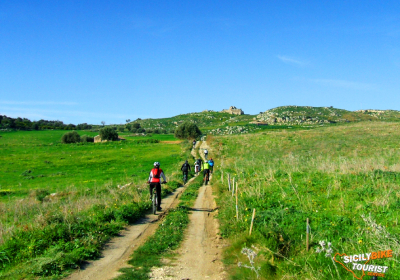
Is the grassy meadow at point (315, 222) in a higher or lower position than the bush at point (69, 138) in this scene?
lower

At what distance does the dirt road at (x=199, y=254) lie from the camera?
7.18 meters

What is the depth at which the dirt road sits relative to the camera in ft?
23.5

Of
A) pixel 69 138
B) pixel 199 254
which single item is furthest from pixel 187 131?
pixel 199 254

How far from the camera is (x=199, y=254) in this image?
8.63 meters

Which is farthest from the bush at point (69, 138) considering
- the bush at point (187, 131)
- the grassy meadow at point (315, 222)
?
the grassy meadow at point (315, 222)

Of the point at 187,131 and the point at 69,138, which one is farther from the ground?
the point at 187,131

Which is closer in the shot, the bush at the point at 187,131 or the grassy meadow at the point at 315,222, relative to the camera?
the grassy meadow at the point at 315,222

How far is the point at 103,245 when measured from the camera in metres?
9.16

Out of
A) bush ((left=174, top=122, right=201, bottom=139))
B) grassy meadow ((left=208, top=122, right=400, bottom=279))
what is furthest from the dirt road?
bush ((left=174, top=122, right=201, bottom=139))

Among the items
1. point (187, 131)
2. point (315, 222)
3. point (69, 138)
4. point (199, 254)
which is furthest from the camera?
point (69, 138)

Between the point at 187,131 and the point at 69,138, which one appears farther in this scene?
the point at 69,138

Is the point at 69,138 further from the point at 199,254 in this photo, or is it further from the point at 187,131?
the point at 199,254

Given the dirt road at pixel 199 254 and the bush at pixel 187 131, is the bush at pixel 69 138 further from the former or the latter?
the dirt road at pixel 199 254

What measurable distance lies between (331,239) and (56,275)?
625cm
